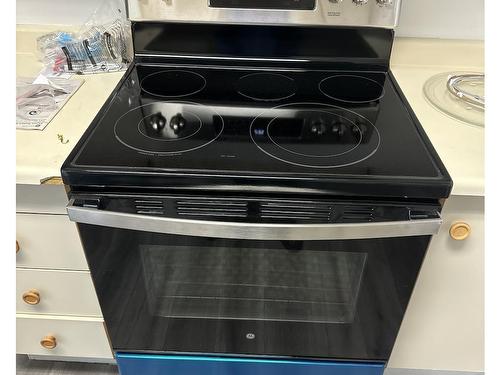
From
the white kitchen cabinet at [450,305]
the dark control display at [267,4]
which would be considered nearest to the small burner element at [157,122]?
the dark control display at [267,4]

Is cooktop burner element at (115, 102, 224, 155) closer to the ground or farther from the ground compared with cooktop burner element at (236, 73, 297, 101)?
closer to the ground

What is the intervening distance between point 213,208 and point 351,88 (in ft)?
1.70

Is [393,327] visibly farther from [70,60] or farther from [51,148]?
[70,60]

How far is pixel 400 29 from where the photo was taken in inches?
50.3

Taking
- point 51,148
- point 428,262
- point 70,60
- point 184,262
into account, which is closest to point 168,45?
point 70,60

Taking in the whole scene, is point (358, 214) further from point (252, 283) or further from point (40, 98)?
point (40, 98)

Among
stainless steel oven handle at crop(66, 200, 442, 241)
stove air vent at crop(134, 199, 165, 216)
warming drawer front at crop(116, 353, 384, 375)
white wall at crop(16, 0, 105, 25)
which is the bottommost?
warming drawer front at crop(116, 353, 384, 375)

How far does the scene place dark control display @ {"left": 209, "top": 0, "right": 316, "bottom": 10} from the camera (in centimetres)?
108

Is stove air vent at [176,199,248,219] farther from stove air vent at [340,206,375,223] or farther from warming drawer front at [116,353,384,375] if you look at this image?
warming drawer front at [116,353,384,375]

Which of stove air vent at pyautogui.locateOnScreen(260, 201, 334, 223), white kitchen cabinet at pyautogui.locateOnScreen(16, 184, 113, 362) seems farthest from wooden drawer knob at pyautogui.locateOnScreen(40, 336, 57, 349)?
stove air vent at pyautogui.locateOnScreen(260, 201, 334, 223)

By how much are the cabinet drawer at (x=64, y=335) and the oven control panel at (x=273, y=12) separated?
0.79 m

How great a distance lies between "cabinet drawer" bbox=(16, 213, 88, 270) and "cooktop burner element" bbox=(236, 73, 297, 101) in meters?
0.51

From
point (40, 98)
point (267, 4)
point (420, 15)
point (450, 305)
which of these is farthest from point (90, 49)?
point (450, 305)

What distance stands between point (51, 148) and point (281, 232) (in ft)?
1.57
